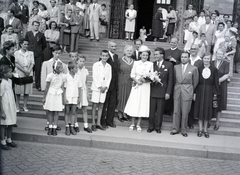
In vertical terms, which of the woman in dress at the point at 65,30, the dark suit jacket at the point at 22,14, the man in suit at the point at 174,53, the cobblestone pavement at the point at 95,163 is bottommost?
the cobblestone pavement at the point at 95,163

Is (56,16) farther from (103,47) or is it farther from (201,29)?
(201,29)

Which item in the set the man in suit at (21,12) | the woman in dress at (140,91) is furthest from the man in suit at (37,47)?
the woman in dress at (140,91)

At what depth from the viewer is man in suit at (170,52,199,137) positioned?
8203 mm

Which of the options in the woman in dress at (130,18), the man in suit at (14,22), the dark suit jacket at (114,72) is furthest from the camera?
the woman in dress at (130,18)

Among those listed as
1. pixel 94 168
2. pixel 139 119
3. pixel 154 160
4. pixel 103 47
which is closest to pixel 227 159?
pixel 154 160

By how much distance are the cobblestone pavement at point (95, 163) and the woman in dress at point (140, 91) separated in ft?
5.00

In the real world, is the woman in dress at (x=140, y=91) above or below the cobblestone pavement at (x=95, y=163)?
above

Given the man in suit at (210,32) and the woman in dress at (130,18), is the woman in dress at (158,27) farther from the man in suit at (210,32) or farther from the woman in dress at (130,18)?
the man in suit at (210,32)

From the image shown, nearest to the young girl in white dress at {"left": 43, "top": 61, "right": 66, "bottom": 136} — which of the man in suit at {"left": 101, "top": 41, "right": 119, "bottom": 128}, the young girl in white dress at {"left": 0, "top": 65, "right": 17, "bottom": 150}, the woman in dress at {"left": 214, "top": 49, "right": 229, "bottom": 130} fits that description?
the young girl in white dress at {"left": 0, "top": 65, "right": 17, "bottom": 150}

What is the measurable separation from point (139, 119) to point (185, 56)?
2.09m

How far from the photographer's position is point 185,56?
8234mm

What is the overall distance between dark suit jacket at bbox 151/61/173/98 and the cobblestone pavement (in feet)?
6.25

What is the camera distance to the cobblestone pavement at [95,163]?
5.68m

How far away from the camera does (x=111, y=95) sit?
851cm
